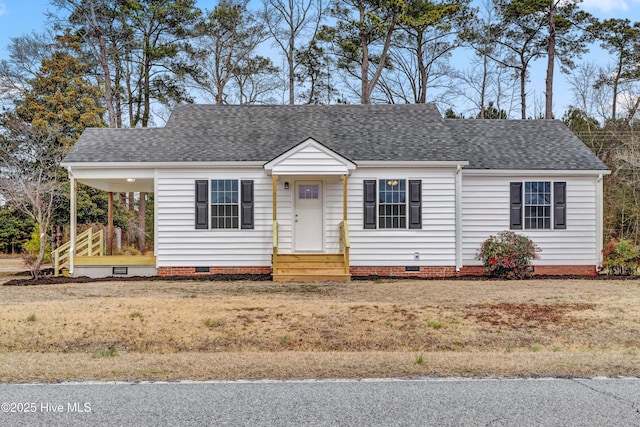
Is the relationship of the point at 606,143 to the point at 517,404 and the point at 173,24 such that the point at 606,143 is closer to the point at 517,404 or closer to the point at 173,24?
the point at 173,24

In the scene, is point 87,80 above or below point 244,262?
above

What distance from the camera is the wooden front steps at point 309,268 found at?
1529 cm

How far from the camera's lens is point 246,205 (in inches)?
643

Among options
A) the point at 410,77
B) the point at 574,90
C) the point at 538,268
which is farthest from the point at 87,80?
the point at 574,90

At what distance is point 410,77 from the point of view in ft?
102

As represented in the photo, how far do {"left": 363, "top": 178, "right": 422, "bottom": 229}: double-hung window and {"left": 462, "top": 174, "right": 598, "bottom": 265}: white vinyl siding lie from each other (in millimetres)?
1584

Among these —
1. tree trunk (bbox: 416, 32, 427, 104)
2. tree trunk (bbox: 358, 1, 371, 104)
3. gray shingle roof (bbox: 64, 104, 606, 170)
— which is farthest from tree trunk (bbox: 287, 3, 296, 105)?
gray shingle roof (bbox: 64, 104, 606, 170)

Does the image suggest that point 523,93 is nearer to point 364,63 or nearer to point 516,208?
point 364,63

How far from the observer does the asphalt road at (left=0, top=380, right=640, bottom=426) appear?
16.5 feet

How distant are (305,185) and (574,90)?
19.1m

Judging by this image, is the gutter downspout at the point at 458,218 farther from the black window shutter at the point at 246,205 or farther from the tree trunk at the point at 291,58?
the tree trunk at the point at 291,58

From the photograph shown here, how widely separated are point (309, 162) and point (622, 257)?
8.92m

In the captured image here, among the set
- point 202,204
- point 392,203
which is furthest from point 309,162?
point 202,204

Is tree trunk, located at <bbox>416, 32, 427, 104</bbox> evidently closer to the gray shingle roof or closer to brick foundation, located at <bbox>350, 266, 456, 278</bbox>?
the gray shingle roof
